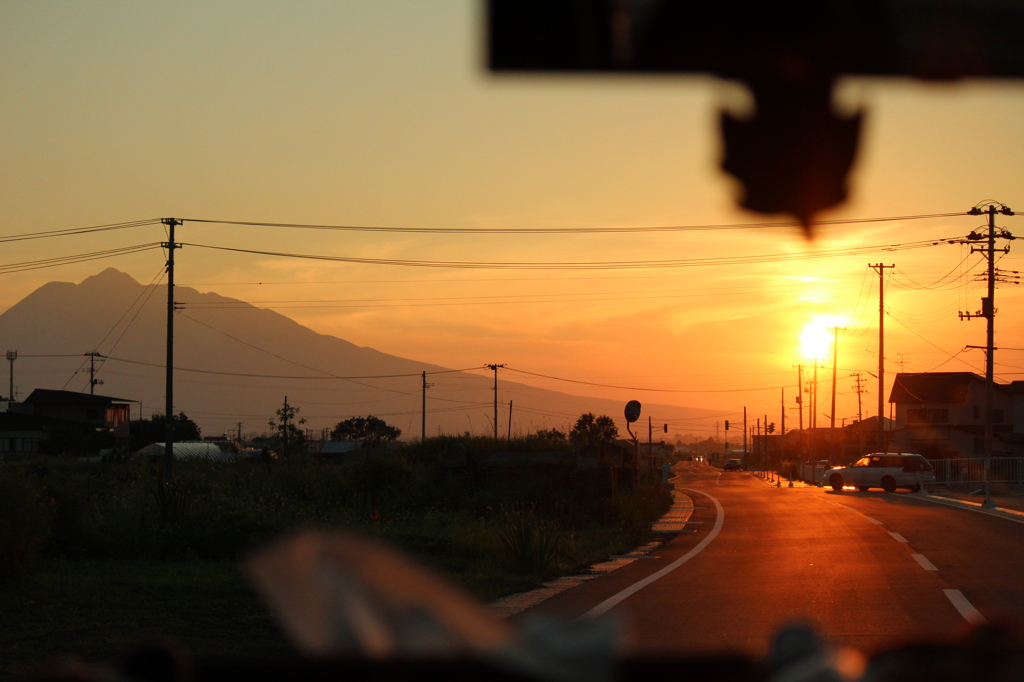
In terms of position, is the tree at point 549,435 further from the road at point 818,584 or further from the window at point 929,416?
the window at point 929,416

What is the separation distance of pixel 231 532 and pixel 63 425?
74406 mm

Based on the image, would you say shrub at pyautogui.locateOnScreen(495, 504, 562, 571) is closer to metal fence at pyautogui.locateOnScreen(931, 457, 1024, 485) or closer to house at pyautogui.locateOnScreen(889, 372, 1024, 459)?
metal fence at pyautogui.locateOnScreen(931, 457, 1024, 485)

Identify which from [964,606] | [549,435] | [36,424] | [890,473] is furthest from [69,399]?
[964,606]

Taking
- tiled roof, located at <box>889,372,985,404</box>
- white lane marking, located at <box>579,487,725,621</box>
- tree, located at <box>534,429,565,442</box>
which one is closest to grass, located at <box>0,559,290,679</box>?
white lane marking, located at <box>579,487,725,621</box>

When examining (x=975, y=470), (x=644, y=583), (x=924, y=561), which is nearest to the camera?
(x=644, y=583)

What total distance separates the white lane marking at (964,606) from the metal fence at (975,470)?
4002 cm

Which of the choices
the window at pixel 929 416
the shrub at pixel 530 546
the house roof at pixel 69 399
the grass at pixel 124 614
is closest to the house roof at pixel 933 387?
the window at pixel 929 416

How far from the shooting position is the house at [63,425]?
76625 millimetres

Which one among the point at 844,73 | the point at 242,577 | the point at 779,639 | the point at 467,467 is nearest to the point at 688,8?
the point at 844,73

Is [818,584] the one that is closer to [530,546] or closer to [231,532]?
[530,546]

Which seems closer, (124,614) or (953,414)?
(124,614)

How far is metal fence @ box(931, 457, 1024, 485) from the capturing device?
4834cm

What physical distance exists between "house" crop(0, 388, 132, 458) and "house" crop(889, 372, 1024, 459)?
68342 mm

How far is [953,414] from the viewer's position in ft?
282
